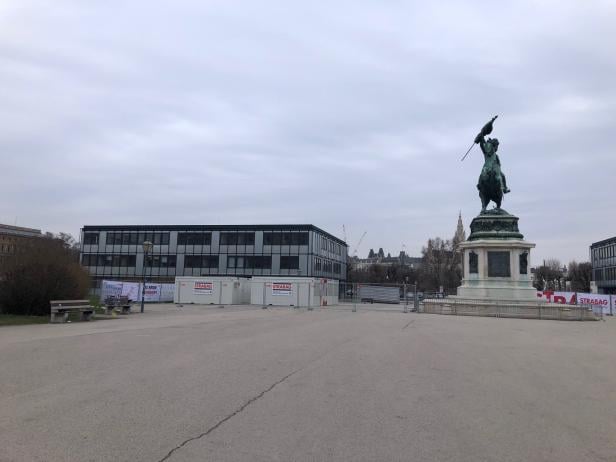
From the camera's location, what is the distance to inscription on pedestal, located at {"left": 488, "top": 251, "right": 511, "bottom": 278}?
→ 3453 cm

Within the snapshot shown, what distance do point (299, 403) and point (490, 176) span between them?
1328 inches

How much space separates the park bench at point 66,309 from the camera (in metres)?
22.3

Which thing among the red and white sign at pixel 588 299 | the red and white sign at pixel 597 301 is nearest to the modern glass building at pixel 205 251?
the red and white sign at pixel 588 299

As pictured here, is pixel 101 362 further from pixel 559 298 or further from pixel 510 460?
pixel 559 298

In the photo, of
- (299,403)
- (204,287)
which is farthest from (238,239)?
(299,403)

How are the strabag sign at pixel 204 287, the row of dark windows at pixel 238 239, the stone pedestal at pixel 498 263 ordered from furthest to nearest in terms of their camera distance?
1. the row of dark windows at pixel 238 239
2. the strabag sign at pixel 204 287
3. the stone pedestal at pixel 498 263

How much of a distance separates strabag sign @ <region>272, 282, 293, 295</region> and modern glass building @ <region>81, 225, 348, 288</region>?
25669 mm

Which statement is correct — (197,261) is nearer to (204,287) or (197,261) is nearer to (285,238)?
(285,238)

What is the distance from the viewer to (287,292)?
4681 centimetres

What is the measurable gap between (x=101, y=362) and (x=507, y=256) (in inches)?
1137

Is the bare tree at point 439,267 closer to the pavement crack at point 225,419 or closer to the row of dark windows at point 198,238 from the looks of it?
the row of dark windows at point 198,238

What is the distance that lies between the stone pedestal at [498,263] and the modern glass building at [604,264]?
7359 cm

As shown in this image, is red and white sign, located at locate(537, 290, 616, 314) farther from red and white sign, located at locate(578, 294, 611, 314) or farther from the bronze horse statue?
the bronze horse statue

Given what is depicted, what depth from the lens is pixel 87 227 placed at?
83.8m
